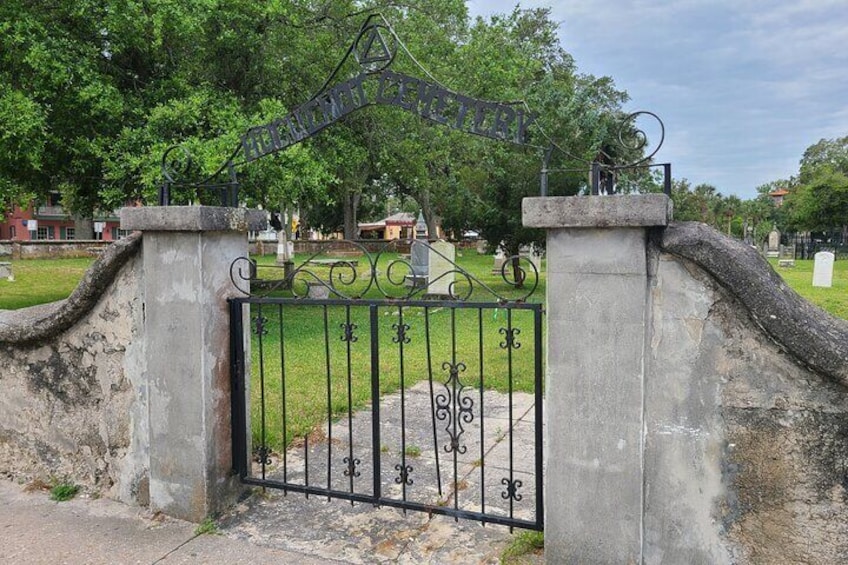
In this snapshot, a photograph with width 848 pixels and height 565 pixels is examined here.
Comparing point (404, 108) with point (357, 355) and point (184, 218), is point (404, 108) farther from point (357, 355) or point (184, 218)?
point (357, 355)

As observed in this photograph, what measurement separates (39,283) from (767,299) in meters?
22.4

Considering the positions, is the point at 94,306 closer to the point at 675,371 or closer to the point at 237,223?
the point at 237,223

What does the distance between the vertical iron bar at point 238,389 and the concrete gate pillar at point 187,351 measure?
37mm

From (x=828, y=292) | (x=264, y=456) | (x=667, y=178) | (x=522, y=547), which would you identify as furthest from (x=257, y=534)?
(x=828, y=292)

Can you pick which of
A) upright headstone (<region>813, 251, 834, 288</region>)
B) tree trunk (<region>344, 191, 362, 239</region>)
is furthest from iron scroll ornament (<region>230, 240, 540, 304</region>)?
upright headstone (<region>813, 251, 834, 288</region>)

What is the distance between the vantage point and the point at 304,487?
3.94 m

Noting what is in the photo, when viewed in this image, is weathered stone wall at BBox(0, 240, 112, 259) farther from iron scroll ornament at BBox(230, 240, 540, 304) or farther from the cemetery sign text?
the cemetery sign text

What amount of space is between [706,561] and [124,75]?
12.3 meters

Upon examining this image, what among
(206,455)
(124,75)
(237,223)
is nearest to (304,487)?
(206,455)

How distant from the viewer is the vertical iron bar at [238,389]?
3.99 m

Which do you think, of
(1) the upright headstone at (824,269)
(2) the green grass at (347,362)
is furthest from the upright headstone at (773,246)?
(2) the green grass at (347,362)

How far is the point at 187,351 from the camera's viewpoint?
151 inches

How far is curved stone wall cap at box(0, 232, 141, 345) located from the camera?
3984 mm

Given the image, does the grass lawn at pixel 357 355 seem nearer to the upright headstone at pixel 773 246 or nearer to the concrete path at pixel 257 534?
the concrete path at pixel 257 534
